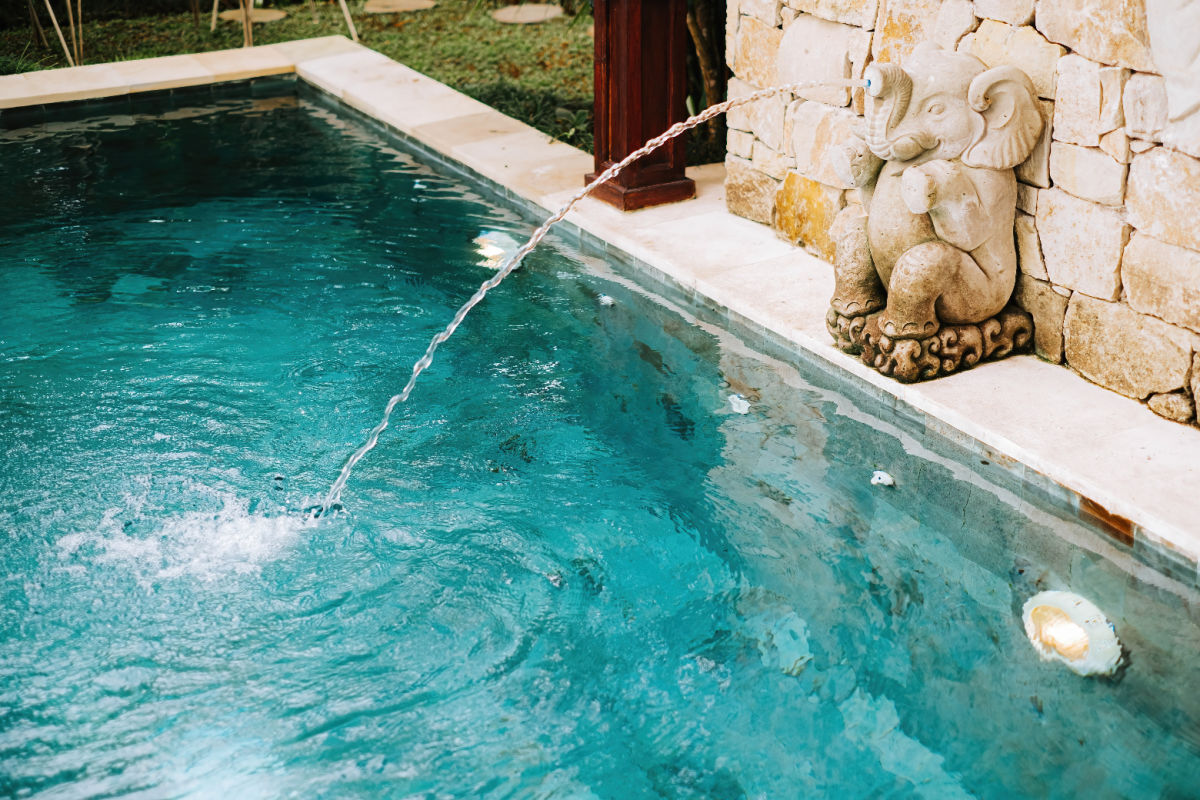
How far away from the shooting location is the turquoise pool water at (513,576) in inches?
110

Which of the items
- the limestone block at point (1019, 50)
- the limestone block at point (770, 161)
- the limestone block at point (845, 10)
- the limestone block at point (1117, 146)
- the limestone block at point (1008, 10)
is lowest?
the limestone block at point (770, 161)

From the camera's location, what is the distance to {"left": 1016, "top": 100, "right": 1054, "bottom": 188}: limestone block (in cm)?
407

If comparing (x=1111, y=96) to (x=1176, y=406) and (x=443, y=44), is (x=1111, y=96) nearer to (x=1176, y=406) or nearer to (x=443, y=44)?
(x=1176, y=406)

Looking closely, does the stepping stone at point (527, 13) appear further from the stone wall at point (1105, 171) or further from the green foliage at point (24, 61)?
the stone wall at point (1105, 171)

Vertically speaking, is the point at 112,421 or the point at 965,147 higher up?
the point at 965,147

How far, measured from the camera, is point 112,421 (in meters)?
4.29

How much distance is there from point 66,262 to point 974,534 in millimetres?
4463

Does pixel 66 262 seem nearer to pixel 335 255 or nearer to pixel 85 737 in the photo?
pixel 335 255

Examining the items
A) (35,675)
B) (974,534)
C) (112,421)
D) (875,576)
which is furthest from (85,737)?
(974,534)

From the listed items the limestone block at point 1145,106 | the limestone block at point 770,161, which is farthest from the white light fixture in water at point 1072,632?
the limestone block at point 770,161

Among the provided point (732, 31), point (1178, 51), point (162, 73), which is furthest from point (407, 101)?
point (1178, 51)

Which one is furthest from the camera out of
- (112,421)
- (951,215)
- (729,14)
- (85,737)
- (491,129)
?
(491,129)

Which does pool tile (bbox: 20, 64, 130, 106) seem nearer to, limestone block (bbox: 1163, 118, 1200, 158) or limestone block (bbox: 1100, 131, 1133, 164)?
limestone block (bbox: 1100, 131, 1133, 164)

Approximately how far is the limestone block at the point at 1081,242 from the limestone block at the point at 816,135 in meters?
0.99
